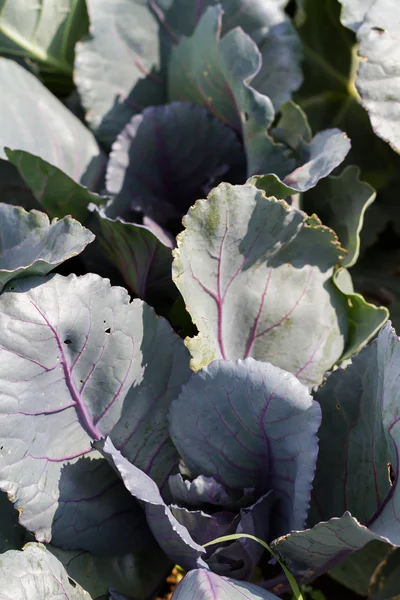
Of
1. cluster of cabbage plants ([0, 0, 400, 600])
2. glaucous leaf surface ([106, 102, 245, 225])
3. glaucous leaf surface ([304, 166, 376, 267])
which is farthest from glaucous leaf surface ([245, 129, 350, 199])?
glaucous leaf surface ([106, 102, 245, 225])

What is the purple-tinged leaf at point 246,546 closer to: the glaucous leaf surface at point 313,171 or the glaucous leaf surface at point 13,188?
the glaucous leaf surface at point 313,171

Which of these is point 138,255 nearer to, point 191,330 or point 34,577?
point 191,330

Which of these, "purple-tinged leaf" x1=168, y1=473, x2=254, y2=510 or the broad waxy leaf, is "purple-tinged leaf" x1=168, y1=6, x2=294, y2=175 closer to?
"purple-tinged leaf" x1=168, y1=473, x2=254, y2=510

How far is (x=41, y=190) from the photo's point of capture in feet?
4.17

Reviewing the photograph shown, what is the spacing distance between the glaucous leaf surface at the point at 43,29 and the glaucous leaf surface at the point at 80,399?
0.81 meters

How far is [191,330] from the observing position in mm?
1212

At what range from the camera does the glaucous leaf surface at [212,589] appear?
0.85 meters

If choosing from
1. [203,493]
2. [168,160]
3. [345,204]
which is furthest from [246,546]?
[168,160]

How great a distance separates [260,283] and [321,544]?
0.42m

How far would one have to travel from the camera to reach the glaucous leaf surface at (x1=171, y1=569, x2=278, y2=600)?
847 millimetres

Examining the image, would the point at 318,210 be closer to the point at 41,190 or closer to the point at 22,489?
the point at 41,190

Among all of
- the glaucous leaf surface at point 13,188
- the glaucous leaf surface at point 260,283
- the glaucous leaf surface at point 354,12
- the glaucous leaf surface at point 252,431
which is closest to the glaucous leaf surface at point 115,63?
the glaucous leaf surface at point 13,188

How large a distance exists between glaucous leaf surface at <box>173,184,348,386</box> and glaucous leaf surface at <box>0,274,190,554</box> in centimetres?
9

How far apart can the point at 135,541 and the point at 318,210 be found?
2.48 ft
